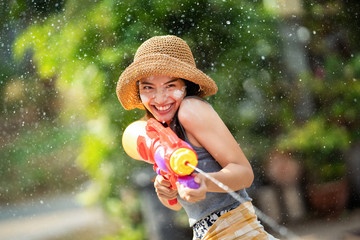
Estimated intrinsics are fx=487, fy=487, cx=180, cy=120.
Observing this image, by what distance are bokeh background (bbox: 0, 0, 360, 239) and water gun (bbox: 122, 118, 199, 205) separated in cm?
67

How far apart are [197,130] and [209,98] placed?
0.79 m

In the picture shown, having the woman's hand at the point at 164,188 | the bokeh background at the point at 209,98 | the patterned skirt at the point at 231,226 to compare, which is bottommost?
the patterned skirt at the point at 231,226

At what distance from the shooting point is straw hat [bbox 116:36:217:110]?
30.5 inches

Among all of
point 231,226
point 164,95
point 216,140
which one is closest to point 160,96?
point 164,95

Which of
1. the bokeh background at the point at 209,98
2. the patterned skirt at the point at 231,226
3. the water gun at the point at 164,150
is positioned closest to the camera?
the water gun at the point at 164,150

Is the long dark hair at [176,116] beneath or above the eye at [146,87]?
beneath

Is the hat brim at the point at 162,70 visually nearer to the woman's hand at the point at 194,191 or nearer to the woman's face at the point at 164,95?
the woman's face at the point at 164,95

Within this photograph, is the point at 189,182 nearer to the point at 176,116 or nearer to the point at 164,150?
the point at 164,150

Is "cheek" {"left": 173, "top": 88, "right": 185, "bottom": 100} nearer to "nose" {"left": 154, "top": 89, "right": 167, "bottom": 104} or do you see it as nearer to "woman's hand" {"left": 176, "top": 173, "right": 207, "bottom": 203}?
"nose" {"left": 154, "top": 89, "right": 167, "bottom": 104}

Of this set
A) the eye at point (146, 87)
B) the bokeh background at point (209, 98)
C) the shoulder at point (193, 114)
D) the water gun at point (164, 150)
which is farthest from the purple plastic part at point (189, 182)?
the bokeh background at point (209, 98)

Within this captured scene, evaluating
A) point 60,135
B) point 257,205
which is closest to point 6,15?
point 60,135

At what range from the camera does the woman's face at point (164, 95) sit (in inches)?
31.2

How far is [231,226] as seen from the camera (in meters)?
0.75

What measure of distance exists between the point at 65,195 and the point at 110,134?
0.37 m
